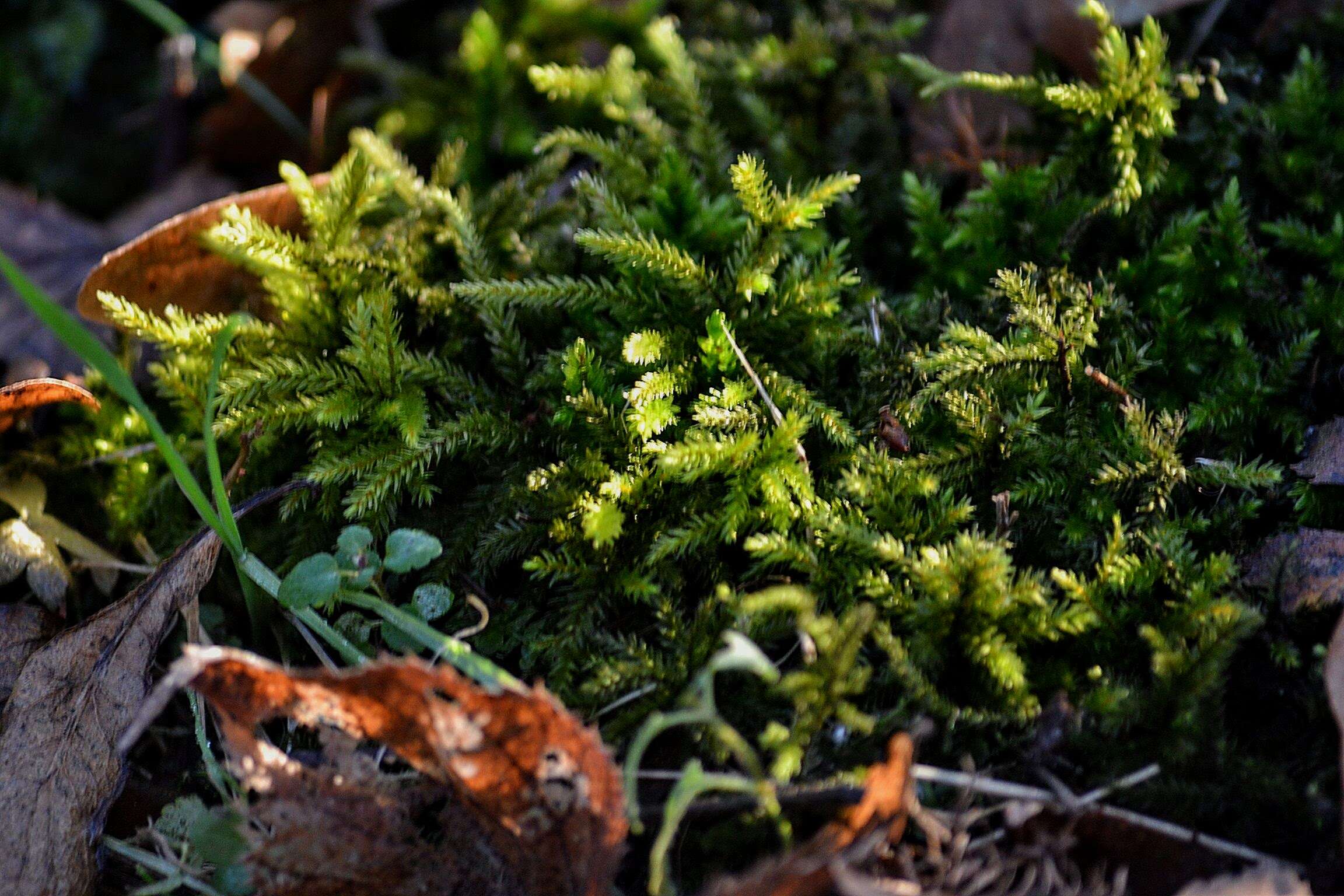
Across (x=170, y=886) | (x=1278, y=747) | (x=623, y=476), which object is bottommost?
(x=170, y=886)

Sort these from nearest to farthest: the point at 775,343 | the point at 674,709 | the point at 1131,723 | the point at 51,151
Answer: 1. the point at 1131,723
2. the point at 674,709
3. the point at 775,343
4. the point at 51,151

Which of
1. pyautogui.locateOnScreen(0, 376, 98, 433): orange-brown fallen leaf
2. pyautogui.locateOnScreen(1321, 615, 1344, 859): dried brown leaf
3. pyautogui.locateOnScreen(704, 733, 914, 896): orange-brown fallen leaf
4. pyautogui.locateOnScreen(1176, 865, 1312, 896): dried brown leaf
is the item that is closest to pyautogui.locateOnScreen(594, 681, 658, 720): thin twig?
pyautogui.locateOnScreen(704, 733, 914, 896): orange-brown fallen leaf

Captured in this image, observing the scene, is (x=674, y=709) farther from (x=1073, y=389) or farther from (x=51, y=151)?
(x=51, y=151)

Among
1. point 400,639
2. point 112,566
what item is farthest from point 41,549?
point 400,639

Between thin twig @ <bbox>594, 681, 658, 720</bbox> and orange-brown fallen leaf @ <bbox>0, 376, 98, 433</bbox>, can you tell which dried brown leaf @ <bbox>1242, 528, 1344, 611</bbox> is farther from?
orange-brown fallen leaf @ <bbox>0, 376, 98, 433</bbox>

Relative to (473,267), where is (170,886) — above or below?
below

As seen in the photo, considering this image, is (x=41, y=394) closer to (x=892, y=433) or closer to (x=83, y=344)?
(x=83, y=344)

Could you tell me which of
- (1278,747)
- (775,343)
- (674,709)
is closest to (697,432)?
(775,343)

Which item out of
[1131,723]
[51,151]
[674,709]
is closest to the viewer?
[1131,723]
